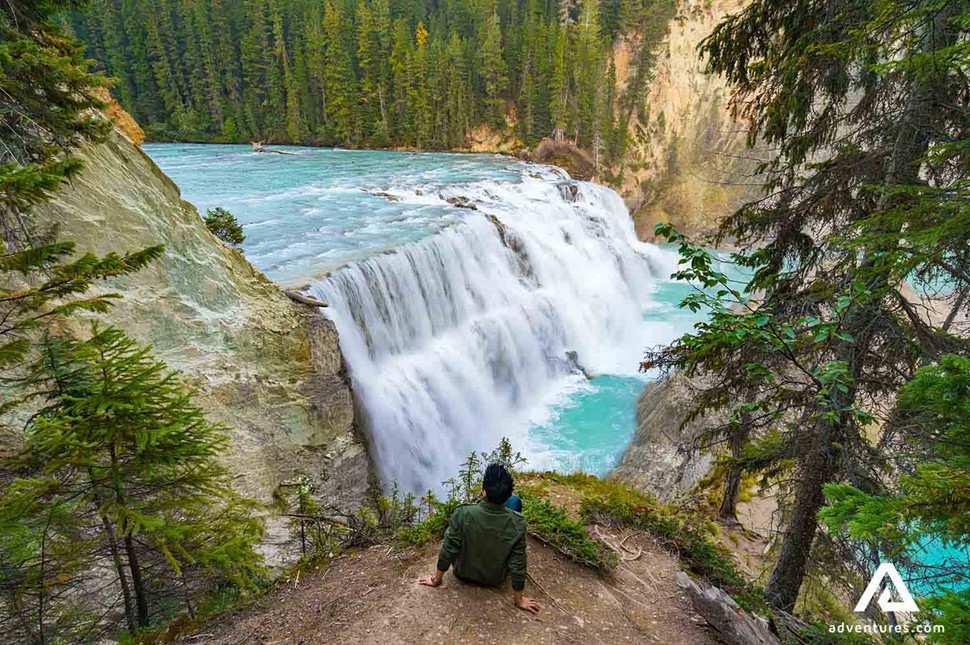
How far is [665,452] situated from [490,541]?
7606 mm

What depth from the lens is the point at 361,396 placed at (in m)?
9.70

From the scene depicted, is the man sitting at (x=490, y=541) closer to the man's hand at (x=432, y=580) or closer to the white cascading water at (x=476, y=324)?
the man's hand at (x=432, y=580)

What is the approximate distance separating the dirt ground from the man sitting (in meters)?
0.16

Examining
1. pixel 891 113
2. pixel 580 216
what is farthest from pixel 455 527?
pixel 580 216

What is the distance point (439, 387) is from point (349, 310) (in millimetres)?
3035

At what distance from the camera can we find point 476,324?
14.2 m

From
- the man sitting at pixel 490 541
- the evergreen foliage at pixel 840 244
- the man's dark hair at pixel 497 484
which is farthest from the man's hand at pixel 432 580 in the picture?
the evergreen foliage at pixel 840 244

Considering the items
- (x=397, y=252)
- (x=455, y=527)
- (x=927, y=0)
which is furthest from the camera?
(x=397, y=252)

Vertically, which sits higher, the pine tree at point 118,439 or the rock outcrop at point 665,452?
the pine tree at point 118,439

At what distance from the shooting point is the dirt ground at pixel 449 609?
12.3 ft

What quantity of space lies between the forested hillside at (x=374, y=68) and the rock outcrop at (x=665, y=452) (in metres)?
34.5

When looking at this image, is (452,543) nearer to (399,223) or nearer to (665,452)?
(665,452)

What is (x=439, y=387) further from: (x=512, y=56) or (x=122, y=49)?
(x=122, y=49)

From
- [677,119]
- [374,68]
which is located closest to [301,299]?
[677,119]
